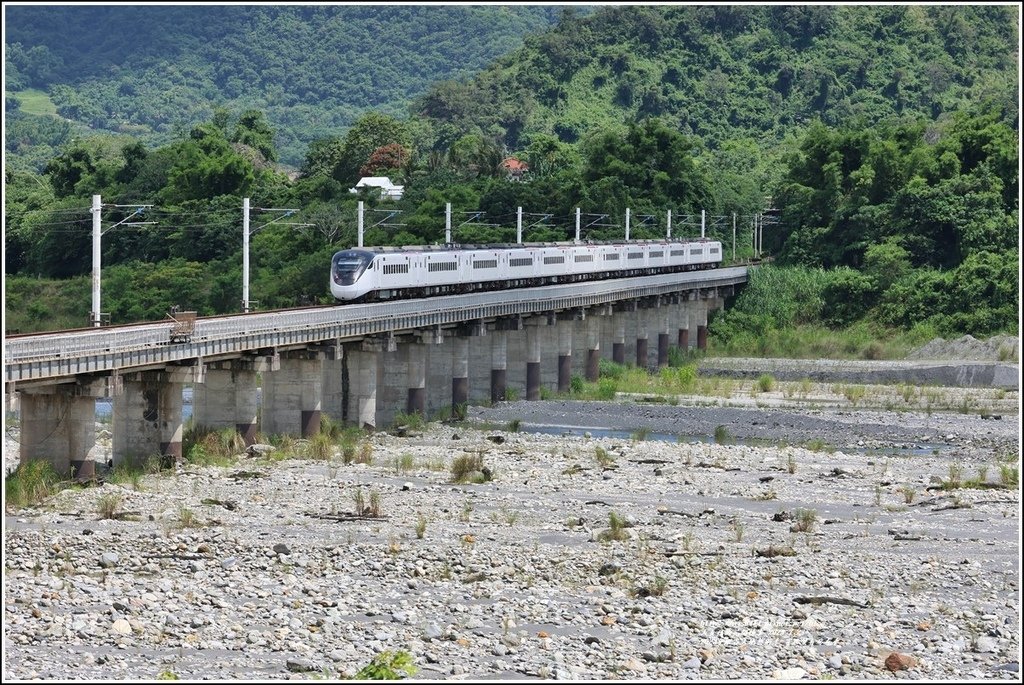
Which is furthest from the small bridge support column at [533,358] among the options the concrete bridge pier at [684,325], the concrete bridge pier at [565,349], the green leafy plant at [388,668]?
the green leafy plant at [388,668]

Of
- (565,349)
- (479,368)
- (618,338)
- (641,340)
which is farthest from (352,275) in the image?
(641,340)

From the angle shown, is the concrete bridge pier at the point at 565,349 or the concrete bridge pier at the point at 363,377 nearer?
the concrete bridge pier at the point at 363,377

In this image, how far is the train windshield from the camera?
61.2 meters

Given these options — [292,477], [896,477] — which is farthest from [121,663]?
[896,477]

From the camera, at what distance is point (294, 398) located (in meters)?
52.0

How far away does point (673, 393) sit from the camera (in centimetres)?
7138

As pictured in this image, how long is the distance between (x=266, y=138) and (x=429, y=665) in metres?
128

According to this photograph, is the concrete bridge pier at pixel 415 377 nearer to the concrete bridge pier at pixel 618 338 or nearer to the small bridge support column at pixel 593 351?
the small bridge support column at pixel 593 351

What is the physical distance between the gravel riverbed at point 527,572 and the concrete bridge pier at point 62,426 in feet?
4.18

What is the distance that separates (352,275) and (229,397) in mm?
13953

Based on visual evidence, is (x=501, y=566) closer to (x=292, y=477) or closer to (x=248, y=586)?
(x=248, y=586)

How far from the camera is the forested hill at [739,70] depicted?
177750 mm

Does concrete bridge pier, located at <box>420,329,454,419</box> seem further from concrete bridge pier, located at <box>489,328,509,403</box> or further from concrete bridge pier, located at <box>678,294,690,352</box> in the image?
concrete bridge pier, located at <box>678,294,690,352</box>

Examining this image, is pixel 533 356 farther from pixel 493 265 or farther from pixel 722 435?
pixel 722 435
